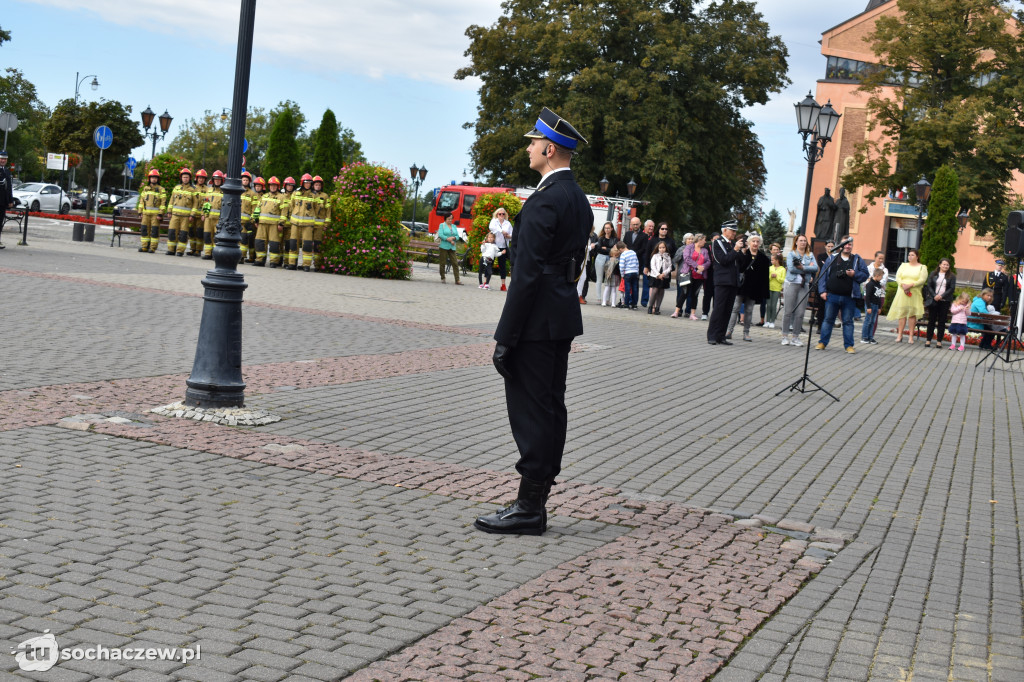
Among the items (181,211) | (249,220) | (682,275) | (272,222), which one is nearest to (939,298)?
(682,275)

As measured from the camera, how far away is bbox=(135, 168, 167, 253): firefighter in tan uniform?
1151 inches

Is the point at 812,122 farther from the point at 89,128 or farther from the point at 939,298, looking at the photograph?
the point at 89,128

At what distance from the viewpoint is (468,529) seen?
577 cm

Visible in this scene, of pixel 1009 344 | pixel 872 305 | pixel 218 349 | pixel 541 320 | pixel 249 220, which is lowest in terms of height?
pixel 218 349

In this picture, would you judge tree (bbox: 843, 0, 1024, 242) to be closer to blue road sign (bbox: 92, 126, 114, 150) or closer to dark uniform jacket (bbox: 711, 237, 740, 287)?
blue road sign (bbox: 92, 126, 114, 150)

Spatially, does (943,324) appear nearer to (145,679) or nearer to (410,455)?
(410,455)

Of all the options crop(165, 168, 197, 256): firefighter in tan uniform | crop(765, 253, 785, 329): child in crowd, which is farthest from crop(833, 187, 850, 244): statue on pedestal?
crop(165, 168, 197, 256): firefighter in tan uniform

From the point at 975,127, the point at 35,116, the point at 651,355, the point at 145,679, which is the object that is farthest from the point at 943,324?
the point at 35,116

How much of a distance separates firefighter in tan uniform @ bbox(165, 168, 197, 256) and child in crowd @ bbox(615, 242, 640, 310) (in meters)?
10.9

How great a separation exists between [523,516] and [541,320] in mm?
1025

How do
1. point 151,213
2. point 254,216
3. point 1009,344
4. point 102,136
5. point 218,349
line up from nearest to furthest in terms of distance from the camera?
point 218,349 < point 1009,344 < point 254,216 < point 151,213 < point 102,136

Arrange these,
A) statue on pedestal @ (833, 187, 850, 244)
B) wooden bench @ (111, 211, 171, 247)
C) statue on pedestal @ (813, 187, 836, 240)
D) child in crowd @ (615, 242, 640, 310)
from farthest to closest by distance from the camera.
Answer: wooden bench @ (111, 211, 171, 247), statue on pedestal @ (813, 187, 836, 240), statue on pedestal @ (833, 187, 850, 244), child in crowd @ (615, 242, 640, 310)

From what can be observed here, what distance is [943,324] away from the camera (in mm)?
24594

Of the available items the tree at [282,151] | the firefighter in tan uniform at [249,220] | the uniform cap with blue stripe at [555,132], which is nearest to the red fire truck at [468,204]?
the tree at [282,151]
